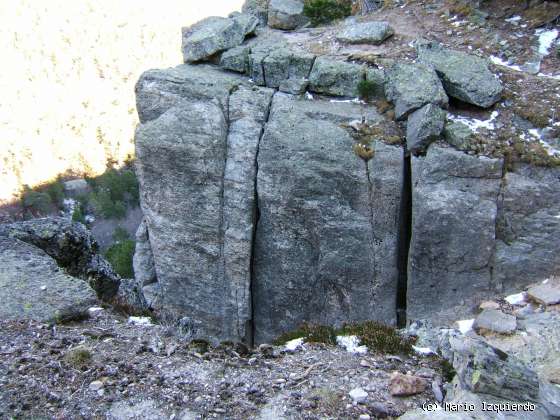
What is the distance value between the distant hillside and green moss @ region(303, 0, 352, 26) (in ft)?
149

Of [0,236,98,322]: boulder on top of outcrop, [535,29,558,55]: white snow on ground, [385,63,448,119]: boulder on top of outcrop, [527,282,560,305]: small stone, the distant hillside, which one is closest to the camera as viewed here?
[0,236,98,322]: boulder on top of outcrop

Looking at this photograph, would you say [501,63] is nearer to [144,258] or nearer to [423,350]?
[423,350]

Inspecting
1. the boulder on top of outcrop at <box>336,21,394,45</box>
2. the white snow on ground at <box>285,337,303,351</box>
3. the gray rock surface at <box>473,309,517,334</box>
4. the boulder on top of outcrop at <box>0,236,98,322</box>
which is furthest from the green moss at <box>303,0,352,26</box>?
the white snow on ground at <box>285,337,303,351</box>

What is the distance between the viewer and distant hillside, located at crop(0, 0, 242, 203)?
209ft

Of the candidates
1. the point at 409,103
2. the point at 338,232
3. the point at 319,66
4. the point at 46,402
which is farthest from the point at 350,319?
the point at 46,402

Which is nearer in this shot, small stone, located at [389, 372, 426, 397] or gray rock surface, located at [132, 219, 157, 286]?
small stone, located at [389, 372, 426, 397]

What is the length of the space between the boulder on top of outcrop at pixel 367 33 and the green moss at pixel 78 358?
14473 mm

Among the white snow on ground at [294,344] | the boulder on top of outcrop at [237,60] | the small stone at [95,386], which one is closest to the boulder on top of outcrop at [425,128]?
the boulder on top of outcrop at [237,60]

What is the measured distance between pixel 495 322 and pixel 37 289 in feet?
31.8

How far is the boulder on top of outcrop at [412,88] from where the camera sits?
15.7 m

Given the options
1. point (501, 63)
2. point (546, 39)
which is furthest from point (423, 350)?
point (546, 39)

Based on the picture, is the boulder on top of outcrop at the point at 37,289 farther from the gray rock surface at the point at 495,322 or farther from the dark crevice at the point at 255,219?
the gray rock surface at the point at 495,322

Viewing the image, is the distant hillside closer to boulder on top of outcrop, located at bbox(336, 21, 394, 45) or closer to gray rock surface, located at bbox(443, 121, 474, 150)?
boulder on top of outcrop, located at bbox(336, 21, 394, 45)

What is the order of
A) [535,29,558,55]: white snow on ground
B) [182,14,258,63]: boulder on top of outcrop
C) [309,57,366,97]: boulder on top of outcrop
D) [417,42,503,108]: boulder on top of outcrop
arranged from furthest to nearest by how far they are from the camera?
[182,14,258,63]: boulder on top of outcrop, [309,57,366,97]: boulder on top of outcrop, [535,29,558,55]: white snow on ground, [417,42,503,108]: boulder on top of outcrop
